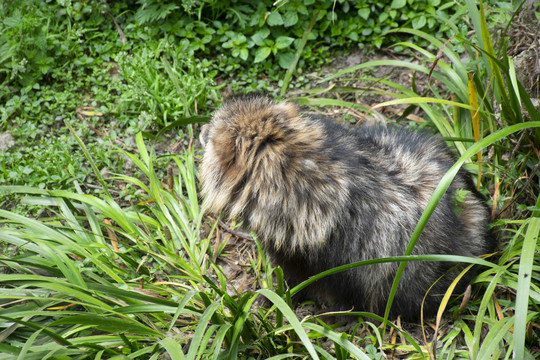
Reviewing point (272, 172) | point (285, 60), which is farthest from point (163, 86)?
point (272, 172)

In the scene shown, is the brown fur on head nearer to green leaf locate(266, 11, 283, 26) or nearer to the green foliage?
the green foliage

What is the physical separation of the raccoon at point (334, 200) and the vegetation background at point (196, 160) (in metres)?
0.20

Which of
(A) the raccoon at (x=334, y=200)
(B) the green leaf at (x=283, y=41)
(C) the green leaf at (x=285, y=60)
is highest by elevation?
(B) the green leaf at (x=283, y=41)

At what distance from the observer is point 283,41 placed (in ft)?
15.1

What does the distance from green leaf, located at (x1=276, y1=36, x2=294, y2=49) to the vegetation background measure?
2.0 inches

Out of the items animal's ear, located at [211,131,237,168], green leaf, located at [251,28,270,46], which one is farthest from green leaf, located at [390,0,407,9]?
animal's ear, located at [211,131,237,168]

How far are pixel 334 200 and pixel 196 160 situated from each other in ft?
5.92

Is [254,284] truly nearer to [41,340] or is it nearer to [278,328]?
[278,328]

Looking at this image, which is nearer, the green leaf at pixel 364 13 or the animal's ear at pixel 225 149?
the animal's ear at pixel 225 149

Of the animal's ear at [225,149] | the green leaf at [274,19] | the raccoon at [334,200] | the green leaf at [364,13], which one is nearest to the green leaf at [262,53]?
the green leaf at [274,19]

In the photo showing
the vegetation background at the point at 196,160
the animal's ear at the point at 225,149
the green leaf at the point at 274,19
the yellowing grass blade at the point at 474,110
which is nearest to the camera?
the vegetation background at the point at 196,160

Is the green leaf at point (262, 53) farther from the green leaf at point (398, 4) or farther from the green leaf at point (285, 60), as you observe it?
the green leaf at point (398, 4)

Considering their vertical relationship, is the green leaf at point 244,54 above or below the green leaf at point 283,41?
below

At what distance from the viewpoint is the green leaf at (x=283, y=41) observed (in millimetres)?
4594
